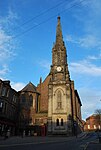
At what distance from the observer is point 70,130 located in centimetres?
4456

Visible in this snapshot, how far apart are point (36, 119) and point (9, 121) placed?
9582 millimetres

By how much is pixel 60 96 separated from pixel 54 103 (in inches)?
102

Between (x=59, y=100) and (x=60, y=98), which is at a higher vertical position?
(x=60, y=98)

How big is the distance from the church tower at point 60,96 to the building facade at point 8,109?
9719 millimetres

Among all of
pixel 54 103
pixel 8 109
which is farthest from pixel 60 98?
pixel 8 109

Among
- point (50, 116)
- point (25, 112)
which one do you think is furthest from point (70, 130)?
point (25, 112)

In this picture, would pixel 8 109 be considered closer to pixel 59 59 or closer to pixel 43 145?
pixel 59 59

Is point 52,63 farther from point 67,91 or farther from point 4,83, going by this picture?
point 4,83

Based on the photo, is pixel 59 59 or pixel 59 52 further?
pixel 59 52

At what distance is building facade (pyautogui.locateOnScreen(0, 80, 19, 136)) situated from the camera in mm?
40406

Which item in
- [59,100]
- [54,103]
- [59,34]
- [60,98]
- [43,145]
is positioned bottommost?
[43,145]

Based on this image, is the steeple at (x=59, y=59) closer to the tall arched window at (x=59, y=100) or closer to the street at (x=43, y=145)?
the tall arched window at (x=59, y=100)

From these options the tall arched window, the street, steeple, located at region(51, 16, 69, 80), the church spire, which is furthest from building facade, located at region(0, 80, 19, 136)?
the church spire

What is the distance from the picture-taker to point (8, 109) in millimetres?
44312
